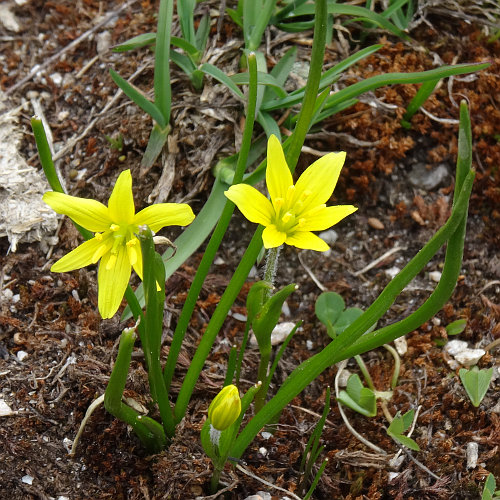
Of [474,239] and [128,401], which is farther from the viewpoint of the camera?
[474,239]

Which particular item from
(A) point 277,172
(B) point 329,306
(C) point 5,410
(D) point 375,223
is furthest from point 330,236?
(C) point 5,410

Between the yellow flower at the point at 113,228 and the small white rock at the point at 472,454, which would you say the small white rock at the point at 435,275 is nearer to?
the small white rock at the point at 472,454

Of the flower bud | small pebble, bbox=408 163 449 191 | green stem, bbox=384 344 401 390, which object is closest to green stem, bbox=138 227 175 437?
the flower bud

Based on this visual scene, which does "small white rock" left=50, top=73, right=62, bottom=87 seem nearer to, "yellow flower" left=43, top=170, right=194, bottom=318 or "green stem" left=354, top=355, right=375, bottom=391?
"yellow flower" left=43, top=170, right=194, bottom=318

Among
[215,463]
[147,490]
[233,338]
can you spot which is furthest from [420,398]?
[147,490]

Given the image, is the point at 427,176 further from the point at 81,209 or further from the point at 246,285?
the point at 81,209

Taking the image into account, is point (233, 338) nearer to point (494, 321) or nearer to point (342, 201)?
point (342, 201)
